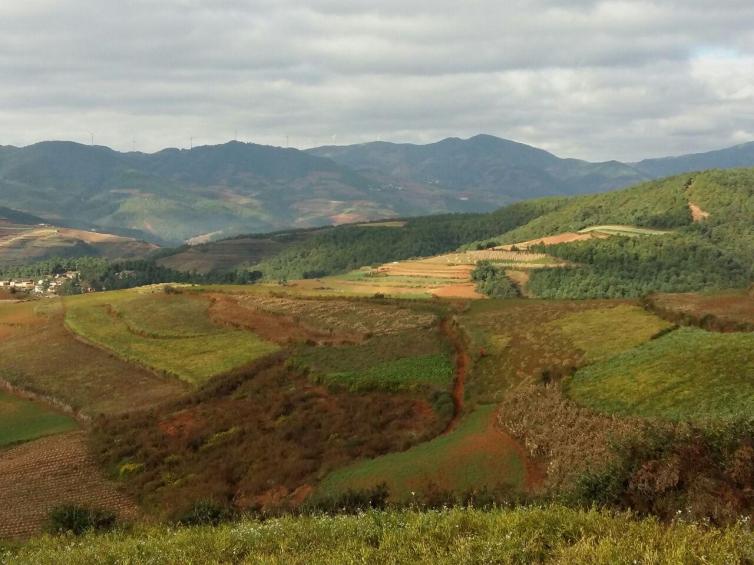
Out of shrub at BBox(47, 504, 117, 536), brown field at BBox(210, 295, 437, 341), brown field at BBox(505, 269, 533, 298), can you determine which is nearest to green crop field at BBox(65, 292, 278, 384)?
brown field at BBox(210, 295, 437, 341)

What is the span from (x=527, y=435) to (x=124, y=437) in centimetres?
3484

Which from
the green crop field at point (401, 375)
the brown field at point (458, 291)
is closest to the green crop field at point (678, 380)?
the green crop field at point (401, 375)

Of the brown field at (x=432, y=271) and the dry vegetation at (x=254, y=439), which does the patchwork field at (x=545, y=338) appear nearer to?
the dry vegetation at (x=254, y=439)

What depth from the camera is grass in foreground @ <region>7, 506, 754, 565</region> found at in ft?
44.4

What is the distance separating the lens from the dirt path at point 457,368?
50456mm

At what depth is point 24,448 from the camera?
2180 inches

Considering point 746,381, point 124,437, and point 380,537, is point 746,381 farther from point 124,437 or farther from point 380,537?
point 124,437

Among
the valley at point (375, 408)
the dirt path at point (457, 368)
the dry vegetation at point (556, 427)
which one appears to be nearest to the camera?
the valley at point (375, 408)

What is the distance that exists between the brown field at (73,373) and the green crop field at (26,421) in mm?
1814

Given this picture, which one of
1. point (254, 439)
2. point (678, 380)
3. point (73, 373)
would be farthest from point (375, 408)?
point (73, 373)

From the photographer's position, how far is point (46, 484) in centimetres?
4566

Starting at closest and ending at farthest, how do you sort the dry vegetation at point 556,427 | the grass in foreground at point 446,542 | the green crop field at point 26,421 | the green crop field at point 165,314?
the grass in foreground at point 446,542 < the dry vegetation at point 556,427 < the green crop field at point 26,421 < the green crop field at point 165,314

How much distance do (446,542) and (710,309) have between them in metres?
52.9

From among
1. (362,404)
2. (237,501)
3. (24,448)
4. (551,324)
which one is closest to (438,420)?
(362,404)
